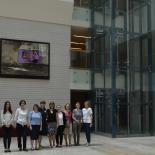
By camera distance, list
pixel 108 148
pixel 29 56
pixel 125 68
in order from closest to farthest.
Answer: pixel 108 148
pixel 29 56
pixel 125 68

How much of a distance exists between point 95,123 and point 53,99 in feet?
8.99

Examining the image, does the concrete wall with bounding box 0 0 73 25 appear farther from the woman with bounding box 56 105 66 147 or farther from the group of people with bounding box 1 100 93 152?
the woman with bounding box 56 105 66 147

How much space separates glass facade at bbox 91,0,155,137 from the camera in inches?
787

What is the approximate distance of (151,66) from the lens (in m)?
20.9

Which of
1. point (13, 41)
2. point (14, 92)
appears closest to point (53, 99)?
point (14, 92)

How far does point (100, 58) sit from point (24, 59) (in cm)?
415

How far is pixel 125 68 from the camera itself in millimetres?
20312

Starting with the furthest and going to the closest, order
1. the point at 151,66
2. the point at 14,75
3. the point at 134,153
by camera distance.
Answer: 1. the point at 151,66
2. the point at 14,75
3. the point at 134,153

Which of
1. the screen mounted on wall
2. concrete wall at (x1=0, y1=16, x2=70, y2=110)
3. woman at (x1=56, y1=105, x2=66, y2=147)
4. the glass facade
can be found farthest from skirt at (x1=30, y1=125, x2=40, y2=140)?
the glass facade

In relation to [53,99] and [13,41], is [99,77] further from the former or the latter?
[13,41]

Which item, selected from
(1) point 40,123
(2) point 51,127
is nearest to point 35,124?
(1) point 40,123

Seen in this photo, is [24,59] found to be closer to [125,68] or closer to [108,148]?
[125,68]

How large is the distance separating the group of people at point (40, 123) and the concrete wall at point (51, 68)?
4582mm

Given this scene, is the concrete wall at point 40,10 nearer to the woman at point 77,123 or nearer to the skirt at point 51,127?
the woman at point 77,123
